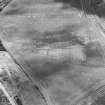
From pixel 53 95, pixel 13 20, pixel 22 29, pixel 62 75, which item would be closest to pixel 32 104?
pixel 53 95

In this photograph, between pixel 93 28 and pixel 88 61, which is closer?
pixel 88 61

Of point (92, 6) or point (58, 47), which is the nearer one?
point (58, 47)

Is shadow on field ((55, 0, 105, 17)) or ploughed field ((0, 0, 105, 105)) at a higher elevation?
shadow on field ((55, 0, 105, 17))

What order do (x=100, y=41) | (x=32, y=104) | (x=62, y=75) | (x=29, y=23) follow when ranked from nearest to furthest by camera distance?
(x=32, y=104) → (x=62, y=75) → (x=100, y=41) → (x=29, y=23)

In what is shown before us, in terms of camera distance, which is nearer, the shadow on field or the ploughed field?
the ploughed field

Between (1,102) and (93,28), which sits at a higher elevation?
(93,28)

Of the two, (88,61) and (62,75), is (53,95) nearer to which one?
(62,75)

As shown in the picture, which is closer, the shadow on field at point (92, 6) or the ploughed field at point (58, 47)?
the ploughed field at point (58, 47)

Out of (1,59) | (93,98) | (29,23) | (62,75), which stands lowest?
(93,98)

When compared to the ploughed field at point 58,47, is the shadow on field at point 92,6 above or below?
above

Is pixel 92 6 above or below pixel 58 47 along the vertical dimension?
above

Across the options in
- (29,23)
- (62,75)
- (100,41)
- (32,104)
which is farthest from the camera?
(29,23)
